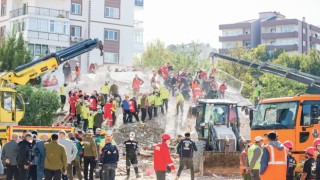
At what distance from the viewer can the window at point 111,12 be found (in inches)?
2859

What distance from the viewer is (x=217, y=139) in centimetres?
2666

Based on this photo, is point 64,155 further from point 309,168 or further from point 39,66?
point 39,66

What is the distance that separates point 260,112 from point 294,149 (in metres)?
2.45

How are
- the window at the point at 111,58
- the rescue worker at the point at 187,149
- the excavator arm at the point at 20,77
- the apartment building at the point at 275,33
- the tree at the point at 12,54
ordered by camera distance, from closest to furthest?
the rescue worker at the point at 187,149 < the excavator arm at the point at 20,77 < the tree at the point at 12,54 < the window at the point at 111,58 < the apartment building at the point at 275,33

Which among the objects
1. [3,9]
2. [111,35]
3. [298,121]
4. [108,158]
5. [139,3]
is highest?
[139,3]

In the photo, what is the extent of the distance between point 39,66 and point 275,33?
87.8 m

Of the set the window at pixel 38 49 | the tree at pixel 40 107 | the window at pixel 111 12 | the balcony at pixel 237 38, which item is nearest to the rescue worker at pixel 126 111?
the tree at pixel 40 107

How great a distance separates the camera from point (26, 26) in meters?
64.2

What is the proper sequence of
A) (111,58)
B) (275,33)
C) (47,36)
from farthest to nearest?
(275,33), (111,58), (47,36)

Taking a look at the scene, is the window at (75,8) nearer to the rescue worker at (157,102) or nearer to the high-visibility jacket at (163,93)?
the high-visibility jacket at (163,93)

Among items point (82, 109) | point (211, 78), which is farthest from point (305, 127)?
point (211, 78)

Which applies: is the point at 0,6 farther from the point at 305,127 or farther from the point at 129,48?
the point at 305,127

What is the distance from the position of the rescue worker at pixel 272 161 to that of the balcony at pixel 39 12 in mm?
52568

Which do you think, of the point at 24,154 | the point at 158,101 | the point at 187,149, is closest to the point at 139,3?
the point at 158,101
